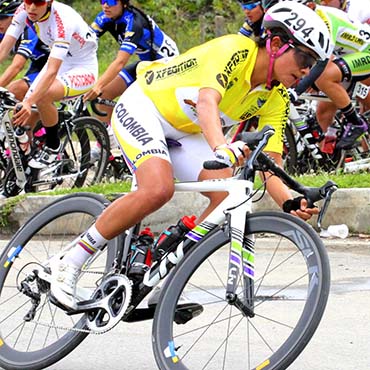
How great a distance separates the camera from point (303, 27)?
5020mm

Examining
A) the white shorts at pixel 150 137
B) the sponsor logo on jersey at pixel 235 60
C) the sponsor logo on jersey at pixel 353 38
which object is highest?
the sponsor logo on jersey at pixel 235 60

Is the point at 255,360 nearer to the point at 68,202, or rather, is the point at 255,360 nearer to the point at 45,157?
the point at 68,202

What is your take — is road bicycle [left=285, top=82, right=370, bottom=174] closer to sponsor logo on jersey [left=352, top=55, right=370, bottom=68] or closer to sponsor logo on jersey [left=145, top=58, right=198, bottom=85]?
sponsor logo on jersey [left=352, top=55, right=370, bottom=68]

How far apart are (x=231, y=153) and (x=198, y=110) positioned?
38 centimetres

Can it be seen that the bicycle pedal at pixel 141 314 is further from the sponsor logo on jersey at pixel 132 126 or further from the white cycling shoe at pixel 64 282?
the sponsor logo on jersey at pixel 132 126

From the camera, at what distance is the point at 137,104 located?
17.9 feet

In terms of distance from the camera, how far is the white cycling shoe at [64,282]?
5.33 metres

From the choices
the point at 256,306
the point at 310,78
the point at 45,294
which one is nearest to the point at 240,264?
the point at 256,306

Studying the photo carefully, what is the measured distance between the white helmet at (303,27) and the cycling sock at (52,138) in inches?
199

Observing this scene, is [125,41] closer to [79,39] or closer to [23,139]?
[79,39]

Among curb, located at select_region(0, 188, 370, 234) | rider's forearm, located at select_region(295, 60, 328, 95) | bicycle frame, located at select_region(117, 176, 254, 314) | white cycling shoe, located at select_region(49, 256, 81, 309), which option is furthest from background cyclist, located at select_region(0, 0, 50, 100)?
bicycle frame, located at select_region(117, 176, 254, 314)

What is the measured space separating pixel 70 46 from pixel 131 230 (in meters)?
4.79

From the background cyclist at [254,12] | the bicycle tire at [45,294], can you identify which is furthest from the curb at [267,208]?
the bicycle tire at [45,294]

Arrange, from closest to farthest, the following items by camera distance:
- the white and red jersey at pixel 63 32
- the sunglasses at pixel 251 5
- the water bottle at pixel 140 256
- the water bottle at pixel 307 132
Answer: the water bottle at pixel 140 256
the white and red jersey at pixel 63 32
the sunglasses at pixel 251 5
the water bottle at pixel 307 132
